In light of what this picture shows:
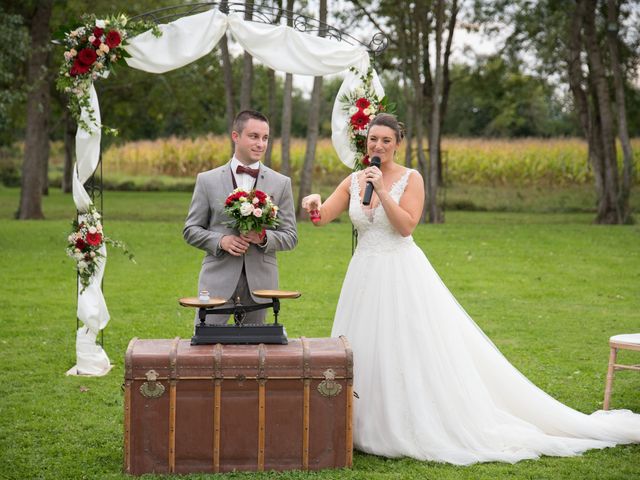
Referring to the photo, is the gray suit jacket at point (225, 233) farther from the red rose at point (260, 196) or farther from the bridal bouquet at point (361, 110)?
the bridal bouquet at point (361, 110)

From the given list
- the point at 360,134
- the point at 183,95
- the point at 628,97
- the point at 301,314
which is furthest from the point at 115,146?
the point at 360,134

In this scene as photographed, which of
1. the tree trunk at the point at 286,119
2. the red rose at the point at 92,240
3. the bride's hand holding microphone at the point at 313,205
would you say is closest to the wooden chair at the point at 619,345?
the bride's hand holding microphone at the point at 313,205

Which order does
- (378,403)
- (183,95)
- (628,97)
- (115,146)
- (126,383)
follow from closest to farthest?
(126,383) → (378,403) → (628,97) → (183,95) → (115,146)

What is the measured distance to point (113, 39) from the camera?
8.15 m

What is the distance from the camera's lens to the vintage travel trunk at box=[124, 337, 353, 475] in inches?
214

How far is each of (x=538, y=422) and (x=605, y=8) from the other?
23.8 m

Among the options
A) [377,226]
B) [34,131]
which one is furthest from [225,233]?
[34,131]

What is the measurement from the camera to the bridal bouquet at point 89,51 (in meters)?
8.14

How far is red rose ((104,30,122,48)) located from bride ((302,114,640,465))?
2895 mm

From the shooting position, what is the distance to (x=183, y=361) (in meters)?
5.45

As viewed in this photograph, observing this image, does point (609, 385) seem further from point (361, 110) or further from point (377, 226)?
point (361, 110)

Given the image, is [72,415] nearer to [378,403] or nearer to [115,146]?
[378,403]

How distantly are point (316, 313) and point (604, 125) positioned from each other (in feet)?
50.6

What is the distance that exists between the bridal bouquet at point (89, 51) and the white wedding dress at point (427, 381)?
9.74 feet
